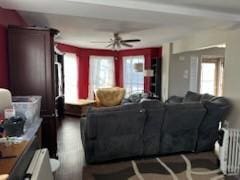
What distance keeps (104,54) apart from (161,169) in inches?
271

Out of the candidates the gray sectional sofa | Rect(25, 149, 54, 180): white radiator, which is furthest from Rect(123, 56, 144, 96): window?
Rect(25, 149, 54, 180): white radiator

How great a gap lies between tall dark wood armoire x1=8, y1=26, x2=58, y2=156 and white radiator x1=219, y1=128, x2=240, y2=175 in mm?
2477

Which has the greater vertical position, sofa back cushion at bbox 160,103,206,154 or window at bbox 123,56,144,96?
window at bbox 123,56,144,96

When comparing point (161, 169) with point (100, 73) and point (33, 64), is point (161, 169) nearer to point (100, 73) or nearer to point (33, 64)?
point (33, 64)

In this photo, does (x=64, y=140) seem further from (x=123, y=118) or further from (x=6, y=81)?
(x=6, y=81)

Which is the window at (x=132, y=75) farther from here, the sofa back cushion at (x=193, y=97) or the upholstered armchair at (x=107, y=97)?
the sofa back cushion at (x=193, y=97)

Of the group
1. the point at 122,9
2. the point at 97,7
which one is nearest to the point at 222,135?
the point at 122,9

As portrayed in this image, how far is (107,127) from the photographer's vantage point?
3402 mm

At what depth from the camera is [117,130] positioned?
3.48 meters

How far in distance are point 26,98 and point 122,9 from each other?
1580 mm

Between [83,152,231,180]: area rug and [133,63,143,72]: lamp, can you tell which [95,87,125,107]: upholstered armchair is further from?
[83,152,231,180]: area rug

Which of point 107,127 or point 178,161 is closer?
point 107,127

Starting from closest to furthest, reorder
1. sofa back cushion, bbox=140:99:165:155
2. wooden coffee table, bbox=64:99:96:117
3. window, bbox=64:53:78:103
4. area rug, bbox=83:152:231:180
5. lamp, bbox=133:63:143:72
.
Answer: area rug, bbox=83:152:231:180 < sofa back cushion, bbox=140:99:165:155 < wooden coffee table, bbox=64:99:96:117 < window, bbox=64:53:78:103 < lamp, bbox=133:63:143:72

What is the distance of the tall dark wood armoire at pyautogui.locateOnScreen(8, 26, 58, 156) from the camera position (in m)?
2.93
